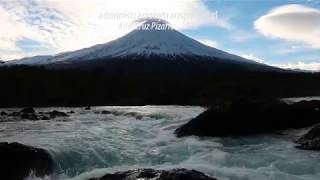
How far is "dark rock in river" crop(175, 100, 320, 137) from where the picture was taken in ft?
63.6

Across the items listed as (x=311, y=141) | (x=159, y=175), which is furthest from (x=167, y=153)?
(x=159, y=175)

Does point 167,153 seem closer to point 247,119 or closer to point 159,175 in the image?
point 247,119

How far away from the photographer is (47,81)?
2238 inches

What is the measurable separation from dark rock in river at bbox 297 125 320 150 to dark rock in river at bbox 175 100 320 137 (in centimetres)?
292

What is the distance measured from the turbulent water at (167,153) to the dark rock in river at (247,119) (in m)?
0.71

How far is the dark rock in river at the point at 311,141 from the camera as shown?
624 inches

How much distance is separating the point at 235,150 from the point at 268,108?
465cm

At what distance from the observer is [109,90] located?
5828 cm

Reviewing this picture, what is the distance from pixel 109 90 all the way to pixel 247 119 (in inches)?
1559

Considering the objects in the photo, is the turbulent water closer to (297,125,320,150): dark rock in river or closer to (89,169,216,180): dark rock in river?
A: (297,125,320,150): dark rock in river

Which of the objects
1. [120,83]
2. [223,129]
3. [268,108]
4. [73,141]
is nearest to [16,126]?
[73,141]

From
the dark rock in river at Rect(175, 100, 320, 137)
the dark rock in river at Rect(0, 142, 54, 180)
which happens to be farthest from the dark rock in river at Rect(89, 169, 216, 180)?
the dark rock in river at Rect(175, 100, 320, 137)

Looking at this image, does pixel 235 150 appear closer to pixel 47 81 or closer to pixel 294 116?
pixel 294 116

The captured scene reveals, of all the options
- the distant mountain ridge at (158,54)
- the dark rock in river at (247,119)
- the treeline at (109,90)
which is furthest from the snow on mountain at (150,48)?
the dark rock in river at (247,119)
